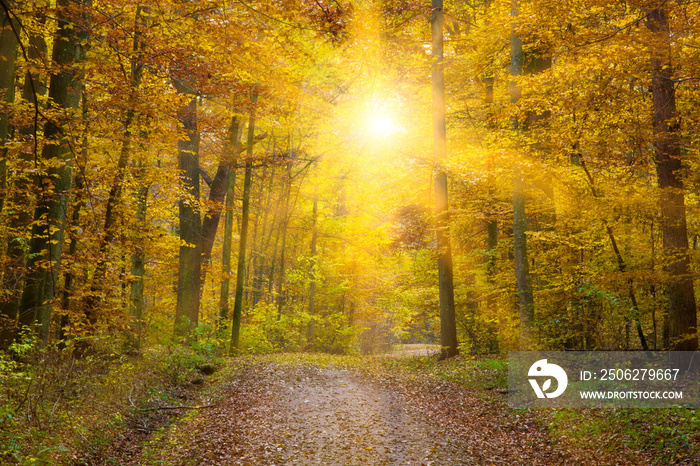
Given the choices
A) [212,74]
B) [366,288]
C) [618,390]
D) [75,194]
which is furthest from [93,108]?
[366,288]

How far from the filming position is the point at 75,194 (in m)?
8.41

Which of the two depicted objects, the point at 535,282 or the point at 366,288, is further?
the point at 366,288

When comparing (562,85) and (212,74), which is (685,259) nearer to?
(562,85)

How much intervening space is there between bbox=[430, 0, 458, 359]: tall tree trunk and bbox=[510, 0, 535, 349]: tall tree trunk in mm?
2607

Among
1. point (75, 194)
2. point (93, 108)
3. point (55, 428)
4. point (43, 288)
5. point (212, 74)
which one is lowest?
point (55, 428)

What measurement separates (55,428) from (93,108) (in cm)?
604

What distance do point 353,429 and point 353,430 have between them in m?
0.05

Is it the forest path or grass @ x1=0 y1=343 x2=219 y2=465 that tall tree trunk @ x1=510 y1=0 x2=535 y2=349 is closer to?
the forest path

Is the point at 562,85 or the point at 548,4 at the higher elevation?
the point at 548,4

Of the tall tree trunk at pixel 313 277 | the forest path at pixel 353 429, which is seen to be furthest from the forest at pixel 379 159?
the tall tree trunk at pixel 313 277

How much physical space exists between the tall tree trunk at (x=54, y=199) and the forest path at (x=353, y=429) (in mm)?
3127

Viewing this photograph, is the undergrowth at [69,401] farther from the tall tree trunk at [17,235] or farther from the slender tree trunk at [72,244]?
the tall tree trunk at [17,235]

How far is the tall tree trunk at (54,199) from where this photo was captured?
302 inches

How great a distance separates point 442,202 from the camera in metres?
15.4
